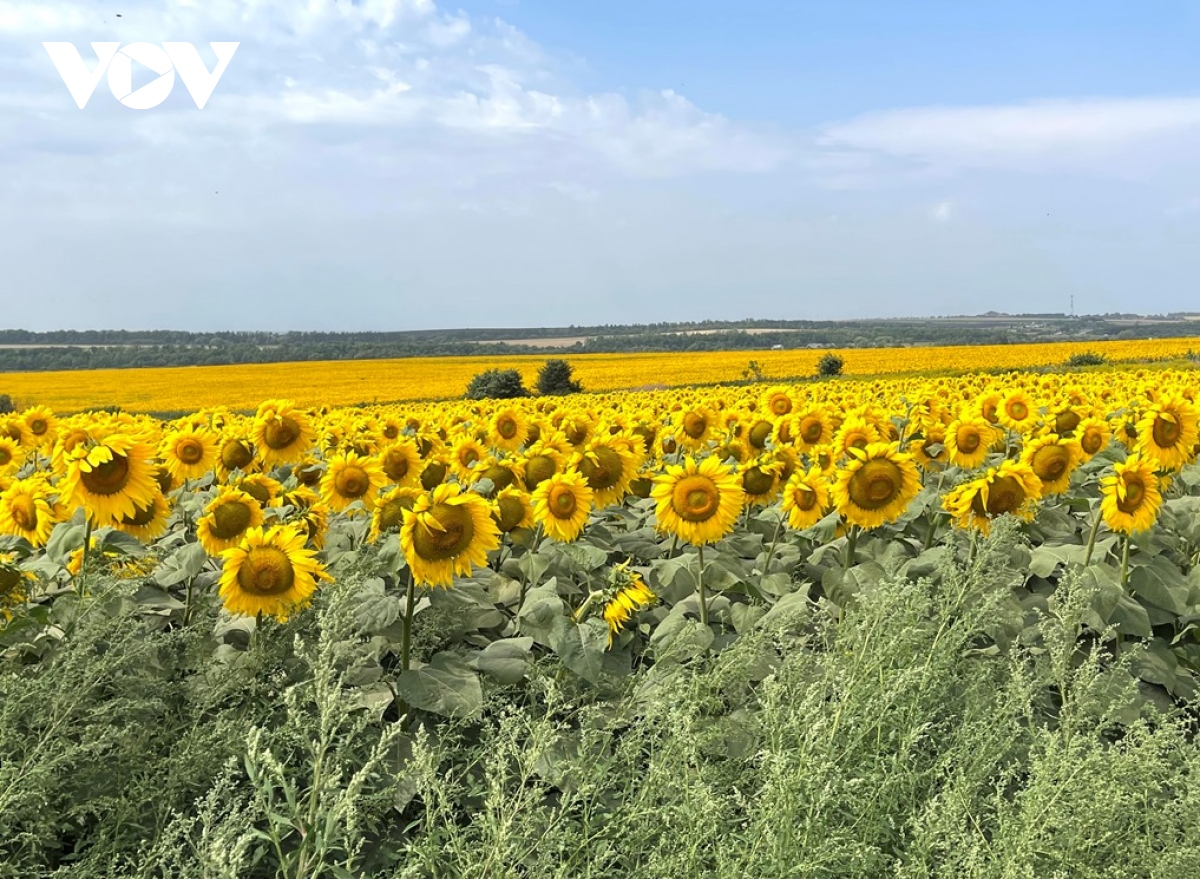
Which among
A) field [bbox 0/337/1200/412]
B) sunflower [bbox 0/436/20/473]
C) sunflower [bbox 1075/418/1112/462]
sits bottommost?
field [bbox 0/337/1200/412]

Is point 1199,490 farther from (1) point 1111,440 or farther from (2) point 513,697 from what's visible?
(2) point 513,697

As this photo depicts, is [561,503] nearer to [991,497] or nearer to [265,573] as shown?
[265,573]

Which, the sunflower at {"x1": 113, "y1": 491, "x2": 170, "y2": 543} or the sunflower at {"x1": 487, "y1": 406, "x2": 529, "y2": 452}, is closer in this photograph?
the sunflower at {"x1": 113, "y1": 491, "x2": 170, "y2": 543}

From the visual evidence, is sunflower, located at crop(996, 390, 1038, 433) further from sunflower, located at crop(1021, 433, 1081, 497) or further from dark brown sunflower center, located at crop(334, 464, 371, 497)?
dark brown sunflower center, located at crop(334, 464, 371, 497)

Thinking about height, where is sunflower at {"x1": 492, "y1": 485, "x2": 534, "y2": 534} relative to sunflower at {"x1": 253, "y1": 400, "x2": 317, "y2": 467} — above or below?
below

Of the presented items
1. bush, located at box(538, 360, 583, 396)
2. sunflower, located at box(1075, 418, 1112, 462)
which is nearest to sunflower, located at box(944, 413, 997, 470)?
sunflower, located at box(1075, 418, 1112, 462)

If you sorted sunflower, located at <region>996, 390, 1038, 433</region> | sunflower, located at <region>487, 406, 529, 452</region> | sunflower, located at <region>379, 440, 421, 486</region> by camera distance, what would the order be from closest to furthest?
sunflower, located at <region>379, 440, 421, 486</region> < sunflower, located at <region>487, 406, 529, 452</region> < sunflower, located at <region>996, 390, 1038, 433</region>

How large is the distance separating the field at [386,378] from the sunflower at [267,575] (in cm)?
4320

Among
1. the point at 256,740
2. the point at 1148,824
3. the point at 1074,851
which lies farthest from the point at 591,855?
the point at 1148,824

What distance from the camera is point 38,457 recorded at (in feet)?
21.8

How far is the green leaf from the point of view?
3.05m

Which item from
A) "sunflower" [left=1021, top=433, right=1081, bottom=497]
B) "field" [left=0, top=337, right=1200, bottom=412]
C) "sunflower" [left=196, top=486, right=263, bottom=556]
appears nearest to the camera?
"sunflower" [left=196, top=486, right=263, bottom=556]

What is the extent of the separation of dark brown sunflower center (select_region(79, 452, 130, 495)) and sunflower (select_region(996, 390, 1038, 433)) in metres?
5.73

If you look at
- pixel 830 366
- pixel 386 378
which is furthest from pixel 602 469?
pixel 386 378
